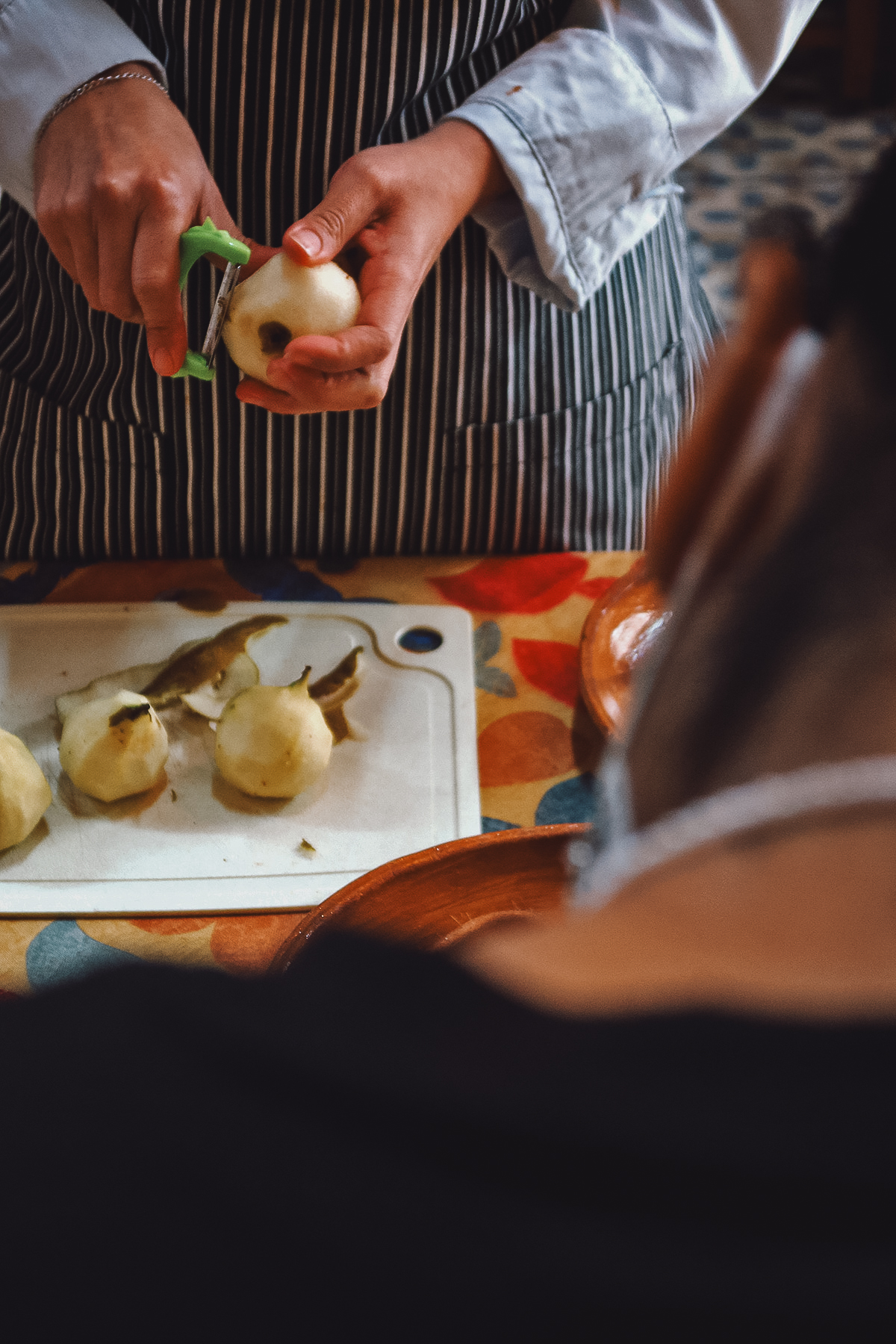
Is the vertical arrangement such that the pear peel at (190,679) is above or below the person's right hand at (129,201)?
below

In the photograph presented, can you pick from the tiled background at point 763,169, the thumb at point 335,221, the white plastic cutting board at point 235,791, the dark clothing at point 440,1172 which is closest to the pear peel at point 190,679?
the white plastic cutting board at point 235,791

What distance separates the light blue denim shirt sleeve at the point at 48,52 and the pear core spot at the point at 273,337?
0.77 feet

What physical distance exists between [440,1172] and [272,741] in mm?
545

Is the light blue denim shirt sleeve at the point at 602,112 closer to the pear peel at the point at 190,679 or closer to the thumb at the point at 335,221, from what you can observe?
the thumb at the point at 335,221

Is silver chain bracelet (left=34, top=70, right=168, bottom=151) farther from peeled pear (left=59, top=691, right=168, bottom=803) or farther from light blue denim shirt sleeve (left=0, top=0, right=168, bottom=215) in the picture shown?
peeled pear (left=59, top=691, right=168, bottom=803)

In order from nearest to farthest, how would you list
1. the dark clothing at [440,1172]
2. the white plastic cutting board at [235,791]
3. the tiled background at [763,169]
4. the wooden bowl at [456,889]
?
the dark clothing at [440,1172] < the wooden bowl at [456,889] < the white plastic cutting board at [235,791] < the tiled background at [763,169]

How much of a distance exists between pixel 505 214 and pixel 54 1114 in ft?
2.63

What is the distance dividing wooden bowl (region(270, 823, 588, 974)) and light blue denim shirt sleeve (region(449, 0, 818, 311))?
1.55ft

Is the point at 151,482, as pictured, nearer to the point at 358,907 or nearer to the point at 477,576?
the point at 477,576

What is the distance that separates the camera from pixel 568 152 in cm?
82

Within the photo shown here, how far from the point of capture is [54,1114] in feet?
0.59

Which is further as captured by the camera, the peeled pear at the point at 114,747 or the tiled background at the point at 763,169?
the tiled background at the point at 763,169

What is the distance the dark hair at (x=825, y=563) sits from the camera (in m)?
0.16

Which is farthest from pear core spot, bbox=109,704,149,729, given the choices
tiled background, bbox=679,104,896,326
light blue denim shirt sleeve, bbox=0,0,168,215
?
tiled background, bbox=679,104,896,326
